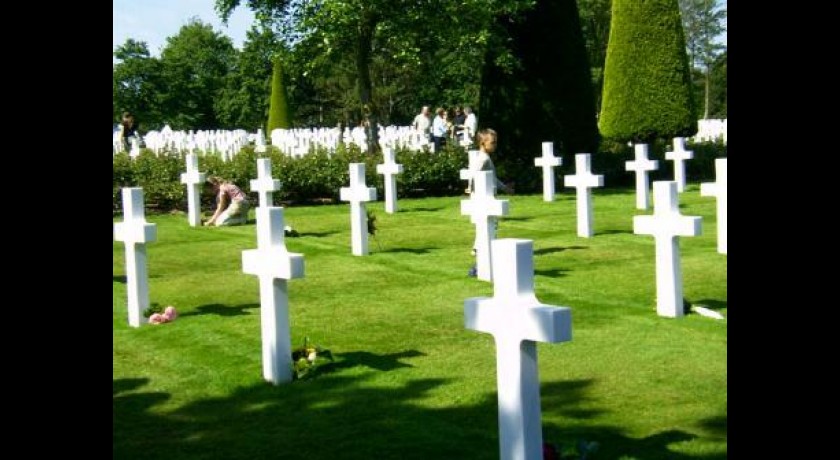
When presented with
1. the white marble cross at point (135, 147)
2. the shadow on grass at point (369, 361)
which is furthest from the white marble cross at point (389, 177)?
the shadow on grass at point (369, 361)

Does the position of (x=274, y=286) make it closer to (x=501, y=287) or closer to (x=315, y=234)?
(x=501, y=287)

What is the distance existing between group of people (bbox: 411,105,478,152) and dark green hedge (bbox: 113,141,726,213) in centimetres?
160

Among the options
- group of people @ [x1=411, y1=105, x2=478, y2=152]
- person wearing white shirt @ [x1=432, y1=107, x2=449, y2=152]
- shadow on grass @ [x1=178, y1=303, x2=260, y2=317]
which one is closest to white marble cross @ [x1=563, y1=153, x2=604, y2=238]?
shadow on grass @ [x1=178, y1=303, x2=260, y2=317]

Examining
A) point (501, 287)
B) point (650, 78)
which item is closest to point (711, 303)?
point (501, 287)

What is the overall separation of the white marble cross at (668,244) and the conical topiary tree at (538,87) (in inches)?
552

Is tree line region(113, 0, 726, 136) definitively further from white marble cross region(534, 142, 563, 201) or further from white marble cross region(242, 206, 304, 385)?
white marble cross region(242, 206, 304, 385)

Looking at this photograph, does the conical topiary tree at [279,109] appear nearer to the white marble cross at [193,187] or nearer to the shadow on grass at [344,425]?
the white marble cross at [193,187]

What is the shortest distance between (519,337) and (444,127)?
845 inches

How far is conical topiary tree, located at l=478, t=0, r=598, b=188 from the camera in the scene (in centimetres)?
2292

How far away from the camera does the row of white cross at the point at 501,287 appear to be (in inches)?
170

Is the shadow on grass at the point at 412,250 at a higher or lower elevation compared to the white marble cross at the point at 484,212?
lower

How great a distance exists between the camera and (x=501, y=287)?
4457mm
